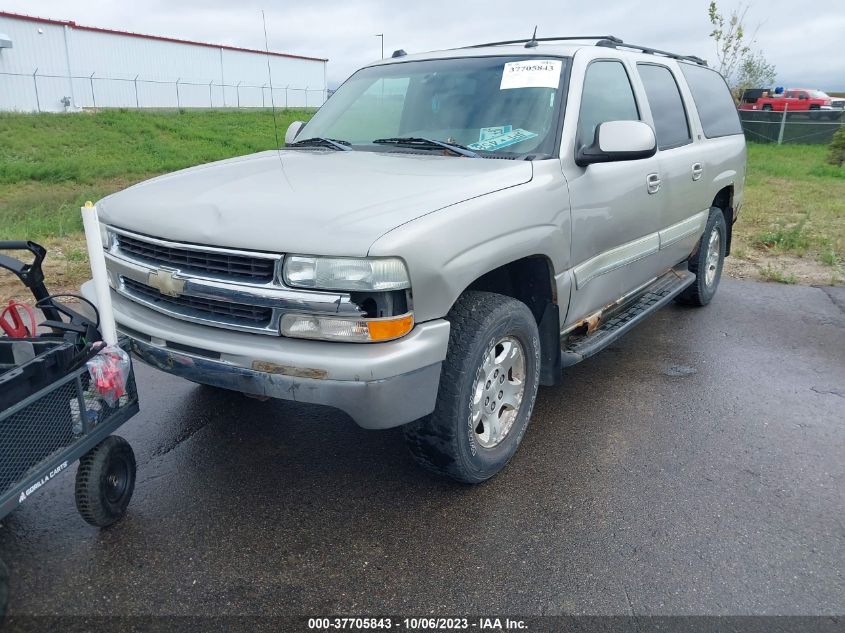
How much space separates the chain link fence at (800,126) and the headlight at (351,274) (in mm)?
23633

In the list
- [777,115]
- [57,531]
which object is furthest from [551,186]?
[777,115]

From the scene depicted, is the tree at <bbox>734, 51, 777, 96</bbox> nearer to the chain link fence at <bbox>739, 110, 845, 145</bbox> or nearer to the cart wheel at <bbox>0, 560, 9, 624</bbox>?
the chain link fence at <bbox>739, 110, 845, 145</bbox>

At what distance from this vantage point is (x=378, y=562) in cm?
267

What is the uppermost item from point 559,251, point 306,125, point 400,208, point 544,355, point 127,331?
point 306,125

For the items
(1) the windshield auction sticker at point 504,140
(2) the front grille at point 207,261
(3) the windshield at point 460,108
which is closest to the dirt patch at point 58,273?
(3) the windshield at point 460,108

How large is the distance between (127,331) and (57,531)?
2.83 ft

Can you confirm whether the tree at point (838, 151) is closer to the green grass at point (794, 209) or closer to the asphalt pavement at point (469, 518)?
the green grass at point (794, 209)

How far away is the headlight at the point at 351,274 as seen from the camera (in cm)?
244

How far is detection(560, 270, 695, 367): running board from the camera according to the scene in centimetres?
364

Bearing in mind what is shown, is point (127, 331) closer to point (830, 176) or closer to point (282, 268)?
point (282, 268)

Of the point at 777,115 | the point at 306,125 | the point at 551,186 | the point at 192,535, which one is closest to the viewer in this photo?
the point at 192,535

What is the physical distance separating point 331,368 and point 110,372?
0.90 m

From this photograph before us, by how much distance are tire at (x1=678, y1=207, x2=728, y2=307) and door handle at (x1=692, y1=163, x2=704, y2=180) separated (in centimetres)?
71

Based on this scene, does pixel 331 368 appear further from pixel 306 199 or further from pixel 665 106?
pixel 665 106
